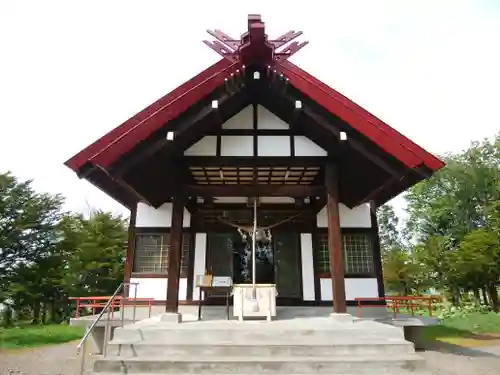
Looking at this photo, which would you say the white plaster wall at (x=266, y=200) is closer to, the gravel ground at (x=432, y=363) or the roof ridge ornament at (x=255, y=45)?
the roof ridge ornament at (x=255, y=45)

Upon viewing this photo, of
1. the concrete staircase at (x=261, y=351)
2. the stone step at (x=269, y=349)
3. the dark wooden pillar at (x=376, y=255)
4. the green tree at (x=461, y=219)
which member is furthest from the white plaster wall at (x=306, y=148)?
the green tree at (x=461, y=219)

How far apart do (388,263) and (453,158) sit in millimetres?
16762

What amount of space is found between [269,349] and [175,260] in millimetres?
2485

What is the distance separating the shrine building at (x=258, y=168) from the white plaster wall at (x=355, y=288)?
26 mm

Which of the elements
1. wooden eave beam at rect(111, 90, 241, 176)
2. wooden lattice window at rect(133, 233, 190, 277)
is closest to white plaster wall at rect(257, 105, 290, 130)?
wooden eave beam at rect(111, 90, 241, 176)

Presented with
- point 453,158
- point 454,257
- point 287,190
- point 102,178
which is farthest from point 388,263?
point 102,178

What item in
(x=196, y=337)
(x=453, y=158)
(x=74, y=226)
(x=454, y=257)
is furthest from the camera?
(x=453, y=158)

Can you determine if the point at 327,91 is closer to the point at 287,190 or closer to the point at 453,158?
the point at 287,190

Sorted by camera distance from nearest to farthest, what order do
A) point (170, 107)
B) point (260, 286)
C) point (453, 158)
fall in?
point (170, 107) < point (260, 286) < point (453, 158)

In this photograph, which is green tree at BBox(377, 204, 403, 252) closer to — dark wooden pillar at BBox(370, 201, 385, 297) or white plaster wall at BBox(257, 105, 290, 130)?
dark wooden pillar at BBox(370, 201, 385, 297)

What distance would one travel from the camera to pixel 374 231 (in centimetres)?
944

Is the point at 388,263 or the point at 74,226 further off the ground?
the point at 74,226

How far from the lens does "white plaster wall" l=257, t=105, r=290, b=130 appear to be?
7.02 metres

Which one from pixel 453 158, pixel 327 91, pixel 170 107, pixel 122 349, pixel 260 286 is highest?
pixel 453 158
